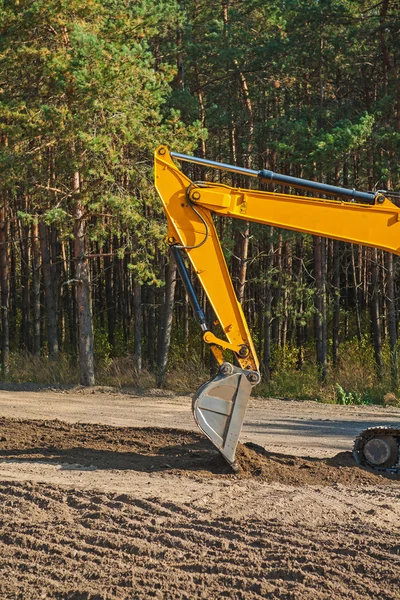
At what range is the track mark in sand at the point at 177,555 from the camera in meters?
6.20

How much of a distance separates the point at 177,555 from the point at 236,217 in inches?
168

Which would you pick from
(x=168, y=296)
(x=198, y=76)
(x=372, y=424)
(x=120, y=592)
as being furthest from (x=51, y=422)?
(x=198, y=76)

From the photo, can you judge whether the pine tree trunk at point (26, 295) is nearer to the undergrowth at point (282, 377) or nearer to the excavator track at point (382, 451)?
the undergrowth at point (282, 377)

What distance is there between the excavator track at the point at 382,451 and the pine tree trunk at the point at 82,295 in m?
11.4

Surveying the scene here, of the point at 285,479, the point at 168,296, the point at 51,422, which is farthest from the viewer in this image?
the point at 168,296

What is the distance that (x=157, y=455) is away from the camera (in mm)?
10883

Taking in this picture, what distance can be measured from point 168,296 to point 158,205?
3.64 meters

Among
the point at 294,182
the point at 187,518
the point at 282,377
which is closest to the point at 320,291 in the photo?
the point at 282,377

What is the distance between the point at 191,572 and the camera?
651 centimetres

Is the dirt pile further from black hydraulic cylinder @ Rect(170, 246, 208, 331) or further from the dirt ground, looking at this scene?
black hydraulic cylinder @ Rect(170, 246, 208, 331)

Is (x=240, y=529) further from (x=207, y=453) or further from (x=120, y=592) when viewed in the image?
(x=207, y=453)

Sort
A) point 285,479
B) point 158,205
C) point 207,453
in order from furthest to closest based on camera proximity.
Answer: point 158,205 → point 207,453 → point 285,479

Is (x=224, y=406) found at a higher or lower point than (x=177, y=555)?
higher

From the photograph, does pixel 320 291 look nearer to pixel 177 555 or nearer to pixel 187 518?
pixel 187 518
